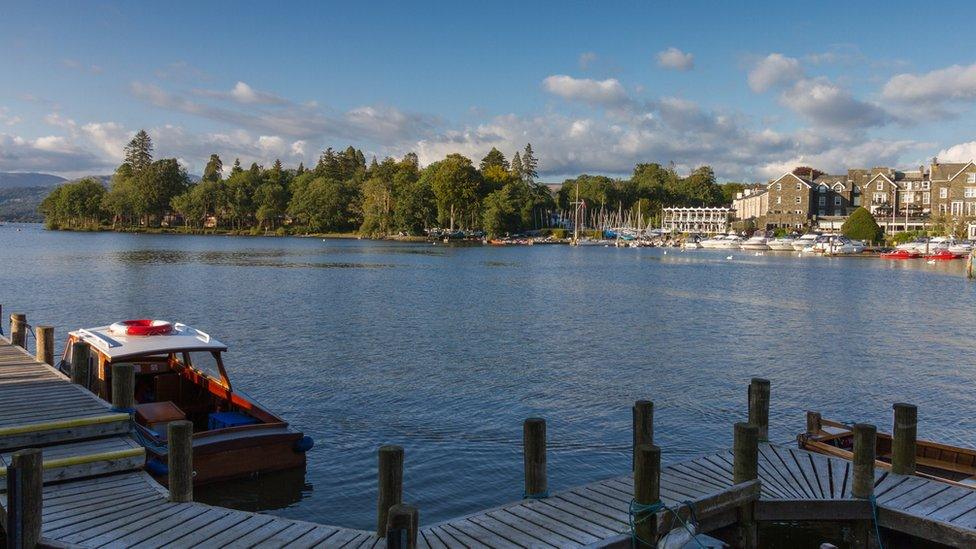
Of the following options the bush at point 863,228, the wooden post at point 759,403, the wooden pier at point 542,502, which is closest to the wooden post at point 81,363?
the wooden pier at point 542,502

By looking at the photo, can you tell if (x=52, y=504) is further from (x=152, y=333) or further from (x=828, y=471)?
(x=828, y=471)

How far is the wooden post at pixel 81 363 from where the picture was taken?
634 inches

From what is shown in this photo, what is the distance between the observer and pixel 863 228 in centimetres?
13125

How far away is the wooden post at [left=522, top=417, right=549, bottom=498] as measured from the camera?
1130 cm

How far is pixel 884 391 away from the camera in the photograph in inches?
1006

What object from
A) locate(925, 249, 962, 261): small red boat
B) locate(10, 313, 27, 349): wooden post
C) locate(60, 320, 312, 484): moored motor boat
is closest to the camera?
locate(60, 320, 312, 484): moored motor boat

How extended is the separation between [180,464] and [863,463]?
10.2 meters

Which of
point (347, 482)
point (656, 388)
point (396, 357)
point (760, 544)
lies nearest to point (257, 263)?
point (396, 357)

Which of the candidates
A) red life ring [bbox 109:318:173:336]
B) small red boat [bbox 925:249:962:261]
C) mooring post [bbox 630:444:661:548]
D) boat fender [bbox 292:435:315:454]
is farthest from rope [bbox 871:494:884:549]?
small red boat [bbox 925:249:962:261]

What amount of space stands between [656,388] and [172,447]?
57.7 ft

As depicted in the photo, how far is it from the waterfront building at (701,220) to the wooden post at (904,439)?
17852 centimetres

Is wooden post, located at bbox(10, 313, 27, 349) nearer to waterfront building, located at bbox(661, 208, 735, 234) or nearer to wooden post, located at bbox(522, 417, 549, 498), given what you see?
wooden post, located at bbox(522, 417, 549, 498)

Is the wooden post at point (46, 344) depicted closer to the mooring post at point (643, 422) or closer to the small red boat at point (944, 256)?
the mooring post at point (643, 422)

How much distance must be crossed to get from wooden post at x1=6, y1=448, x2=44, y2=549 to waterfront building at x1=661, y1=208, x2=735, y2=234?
185395 mm
